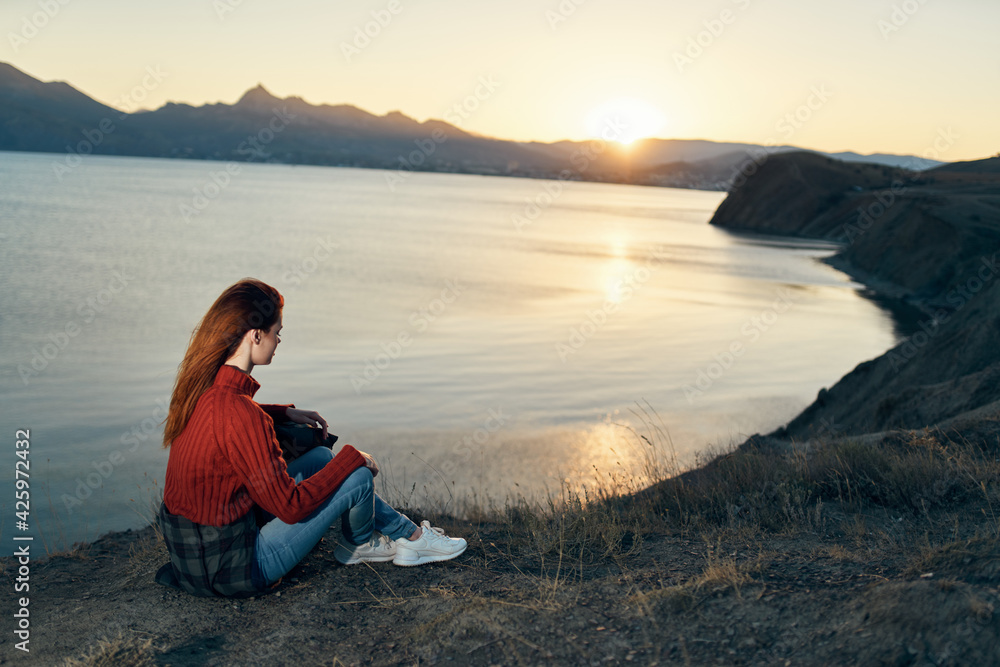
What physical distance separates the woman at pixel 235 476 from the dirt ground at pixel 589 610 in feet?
1.00

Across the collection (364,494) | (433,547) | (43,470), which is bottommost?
(43,470)

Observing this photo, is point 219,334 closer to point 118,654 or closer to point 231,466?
point 231,466

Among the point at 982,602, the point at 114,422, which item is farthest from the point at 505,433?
the point at 982,602

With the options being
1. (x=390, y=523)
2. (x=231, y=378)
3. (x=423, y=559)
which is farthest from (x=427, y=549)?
(x=231, y=378)

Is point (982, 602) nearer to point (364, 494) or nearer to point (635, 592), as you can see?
point (635, 592)

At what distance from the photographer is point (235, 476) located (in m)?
3.54

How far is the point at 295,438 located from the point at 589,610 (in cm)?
186

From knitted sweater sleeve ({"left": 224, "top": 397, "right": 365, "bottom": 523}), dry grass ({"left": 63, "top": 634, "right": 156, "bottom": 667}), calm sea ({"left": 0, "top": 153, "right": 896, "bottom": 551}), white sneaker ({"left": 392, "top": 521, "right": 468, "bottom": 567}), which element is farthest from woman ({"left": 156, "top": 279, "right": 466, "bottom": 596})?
calm sea ({"left": 0, "top": 153, "right": 896, "bottom": 551})

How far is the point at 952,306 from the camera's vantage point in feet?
82.1

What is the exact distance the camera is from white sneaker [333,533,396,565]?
4.36 m

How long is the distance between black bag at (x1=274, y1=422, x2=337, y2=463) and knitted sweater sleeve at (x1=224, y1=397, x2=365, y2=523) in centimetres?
56

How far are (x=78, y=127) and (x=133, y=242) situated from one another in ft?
646

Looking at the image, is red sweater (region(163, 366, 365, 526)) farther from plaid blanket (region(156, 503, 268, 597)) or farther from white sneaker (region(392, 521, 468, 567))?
white sneaker (region(392, 521, 468, 567))

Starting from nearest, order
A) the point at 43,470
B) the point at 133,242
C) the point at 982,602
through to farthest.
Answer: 1. the point at 982,602
2. the point at 43,470
3. the point at 133,242
